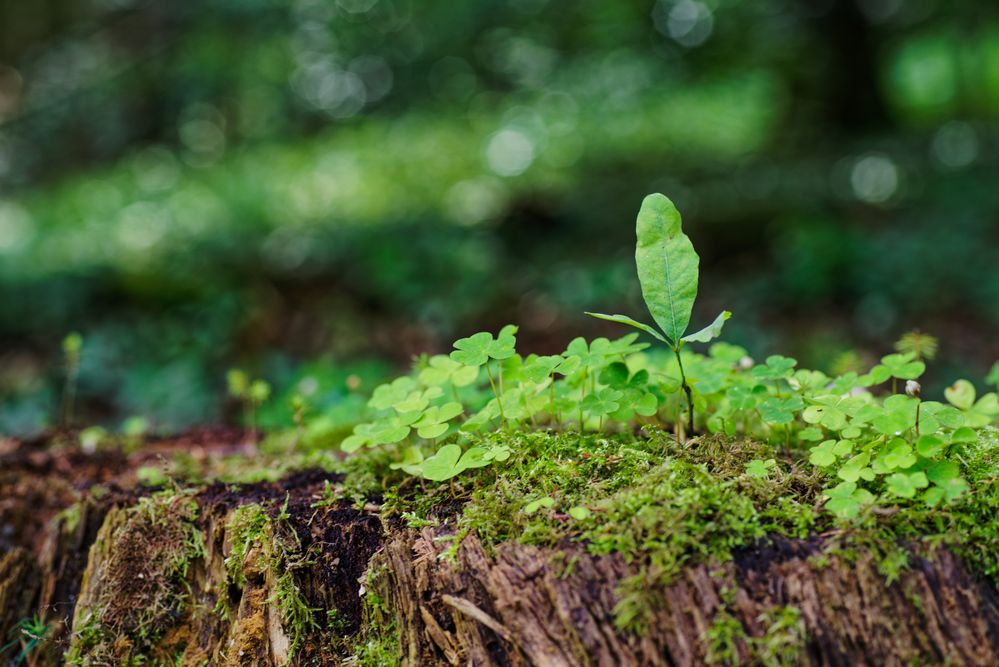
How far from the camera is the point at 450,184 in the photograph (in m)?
8.77

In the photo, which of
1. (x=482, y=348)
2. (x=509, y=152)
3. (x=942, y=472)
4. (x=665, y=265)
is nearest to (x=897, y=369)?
(x=942, y=472)

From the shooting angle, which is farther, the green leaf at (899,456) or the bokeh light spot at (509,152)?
the bokeh light spot at (509,152)

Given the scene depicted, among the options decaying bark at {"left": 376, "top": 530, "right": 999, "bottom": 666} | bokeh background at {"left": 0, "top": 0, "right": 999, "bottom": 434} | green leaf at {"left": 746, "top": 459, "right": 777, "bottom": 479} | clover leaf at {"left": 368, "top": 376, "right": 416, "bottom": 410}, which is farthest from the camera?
bokeh background at {"left": 0, "top": 0, "right": 999, "bottom": 434}

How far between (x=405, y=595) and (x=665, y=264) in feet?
3.37

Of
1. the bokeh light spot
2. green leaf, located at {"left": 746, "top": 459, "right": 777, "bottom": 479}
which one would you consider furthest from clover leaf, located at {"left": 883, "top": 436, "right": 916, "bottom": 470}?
the bokeh light spot

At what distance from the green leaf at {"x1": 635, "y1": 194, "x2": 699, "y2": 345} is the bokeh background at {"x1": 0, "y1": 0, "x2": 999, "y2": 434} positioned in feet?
2.39

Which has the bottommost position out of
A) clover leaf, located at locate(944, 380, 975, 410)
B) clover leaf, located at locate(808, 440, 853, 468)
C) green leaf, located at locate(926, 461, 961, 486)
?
green leaf, located at locate(926, 461, 961, 486)

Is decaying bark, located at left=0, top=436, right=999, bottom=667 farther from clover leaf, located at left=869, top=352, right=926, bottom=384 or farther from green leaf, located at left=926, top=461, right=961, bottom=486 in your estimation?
clover leaf, located at left=869, top=352, right=926, bottom=384

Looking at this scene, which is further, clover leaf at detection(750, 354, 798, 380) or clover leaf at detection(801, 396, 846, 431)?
clover leaf at detection(750, 354, 798, 380)

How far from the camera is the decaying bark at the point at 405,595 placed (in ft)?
4.52

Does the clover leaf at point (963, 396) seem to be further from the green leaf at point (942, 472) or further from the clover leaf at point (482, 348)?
the clover leaf at point (482, 348)

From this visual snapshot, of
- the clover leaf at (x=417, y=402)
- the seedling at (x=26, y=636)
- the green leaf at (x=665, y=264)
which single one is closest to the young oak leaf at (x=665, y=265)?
the green leaf at (x=665, y=264)

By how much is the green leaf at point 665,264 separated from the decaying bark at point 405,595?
58 cm

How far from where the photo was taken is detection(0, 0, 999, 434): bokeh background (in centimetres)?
624
